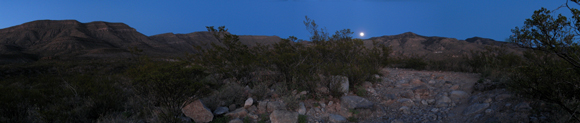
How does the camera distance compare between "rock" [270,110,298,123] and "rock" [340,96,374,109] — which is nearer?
"rock" [270,110,298,123]

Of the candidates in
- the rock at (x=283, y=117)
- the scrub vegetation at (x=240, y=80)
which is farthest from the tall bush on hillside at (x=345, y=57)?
the rock at (x=283, y=117)

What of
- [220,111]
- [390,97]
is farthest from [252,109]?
[390,97]

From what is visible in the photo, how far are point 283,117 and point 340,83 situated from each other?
2160mm

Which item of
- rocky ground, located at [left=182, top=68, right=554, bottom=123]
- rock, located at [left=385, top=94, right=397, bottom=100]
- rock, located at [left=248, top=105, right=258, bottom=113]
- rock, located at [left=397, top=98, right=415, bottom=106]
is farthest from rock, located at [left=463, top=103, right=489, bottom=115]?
rock, located at [left=248, top=105, right=258, bottom=113]

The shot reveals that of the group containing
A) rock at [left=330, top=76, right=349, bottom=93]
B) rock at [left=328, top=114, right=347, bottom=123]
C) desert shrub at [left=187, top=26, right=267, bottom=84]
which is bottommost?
rock at [left=328, top=114, right=347, bottom=123]

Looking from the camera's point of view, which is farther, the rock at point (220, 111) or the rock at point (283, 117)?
the rock at point (220, 111)

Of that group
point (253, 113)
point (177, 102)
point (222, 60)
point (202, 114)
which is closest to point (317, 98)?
point (253, 113)

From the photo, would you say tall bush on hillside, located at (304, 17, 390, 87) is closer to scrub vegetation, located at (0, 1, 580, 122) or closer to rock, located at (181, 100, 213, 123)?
scrub vegetation, located at (0, 1, 580, 122)

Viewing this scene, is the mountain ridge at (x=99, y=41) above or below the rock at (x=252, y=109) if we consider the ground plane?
above

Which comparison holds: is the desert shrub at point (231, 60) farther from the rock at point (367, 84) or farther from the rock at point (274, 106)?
the rock at point (367, 84)

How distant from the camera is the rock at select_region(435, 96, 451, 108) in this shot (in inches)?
209

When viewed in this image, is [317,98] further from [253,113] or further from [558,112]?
[558,112]

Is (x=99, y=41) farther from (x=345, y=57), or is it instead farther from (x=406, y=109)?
(x=406, y=109)

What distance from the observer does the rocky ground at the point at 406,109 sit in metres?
3.93
